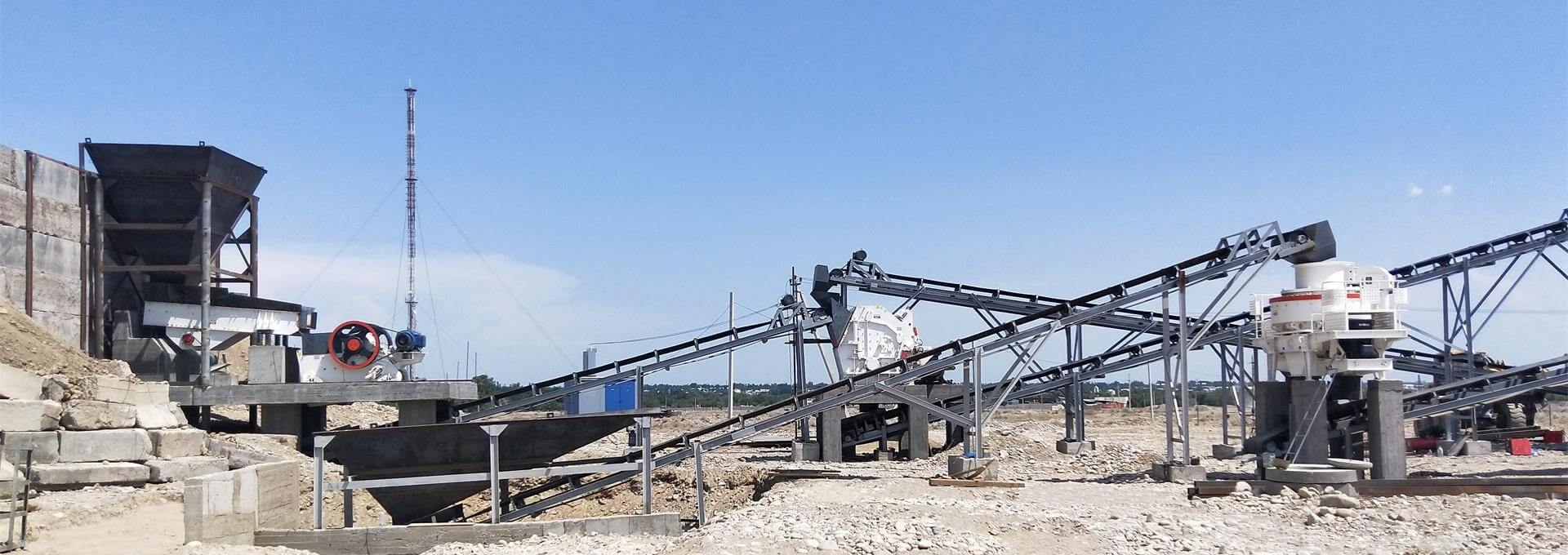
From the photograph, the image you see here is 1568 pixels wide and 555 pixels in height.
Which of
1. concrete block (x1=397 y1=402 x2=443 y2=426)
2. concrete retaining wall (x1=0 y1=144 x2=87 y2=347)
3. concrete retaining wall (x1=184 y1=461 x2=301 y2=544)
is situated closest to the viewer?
concrete retaining wall (x1=184 y1=461 x2=301 y2=544)

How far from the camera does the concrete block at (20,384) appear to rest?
687 inches

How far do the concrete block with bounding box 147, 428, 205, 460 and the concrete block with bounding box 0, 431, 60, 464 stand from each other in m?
1.62

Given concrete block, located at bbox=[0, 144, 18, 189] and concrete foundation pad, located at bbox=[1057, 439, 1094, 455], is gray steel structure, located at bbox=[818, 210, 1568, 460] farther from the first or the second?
concrete block, located at bbox=[0, 144, 18, 189]

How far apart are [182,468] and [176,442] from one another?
63 cm

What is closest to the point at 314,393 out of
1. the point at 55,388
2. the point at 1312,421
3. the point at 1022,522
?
the point at 55,388

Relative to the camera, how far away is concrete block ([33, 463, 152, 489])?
682 inches

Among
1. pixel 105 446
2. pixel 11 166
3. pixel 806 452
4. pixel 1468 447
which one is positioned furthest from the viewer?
pixel 806 452

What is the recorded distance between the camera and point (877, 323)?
30422mm

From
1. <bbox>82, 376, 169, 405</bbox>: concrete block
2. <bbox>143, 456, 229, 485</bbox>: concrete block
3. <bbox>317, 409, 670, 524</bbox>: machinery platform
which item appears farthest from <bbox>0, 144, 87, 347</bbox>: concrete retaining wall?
<bbox>317, 409, 670, 524</bbox>: machinery platform

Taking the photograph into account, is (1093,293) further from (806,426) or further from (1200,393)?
(1200,393)

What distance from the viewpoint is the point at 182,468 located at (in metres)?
19.3

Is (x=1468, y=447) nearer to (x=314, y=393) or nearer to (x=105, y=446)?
(x=314, y=393)

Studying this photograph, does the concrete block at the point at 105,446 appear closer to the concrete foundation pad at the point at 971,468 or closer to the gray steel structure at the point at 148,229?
the gray steel structure at the point at 148,229

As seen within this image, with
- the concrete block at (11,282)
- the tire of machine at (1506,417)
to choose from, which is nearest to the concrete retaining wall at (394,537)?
the concrete block at (11,282)
